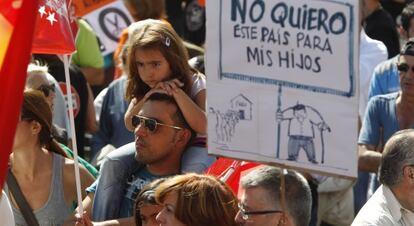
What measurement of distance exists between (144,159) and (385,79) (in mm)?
2642

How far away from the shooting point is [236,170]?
251 inches

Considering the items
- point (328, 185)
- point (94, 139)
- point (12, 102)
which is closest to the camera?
point (12, 102)

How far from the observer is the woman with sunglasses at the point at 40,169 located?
6.80 meters

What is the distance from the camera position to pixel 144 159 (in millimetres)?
6438

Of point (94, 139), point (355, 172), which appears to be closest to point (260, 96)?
point (355, 172)

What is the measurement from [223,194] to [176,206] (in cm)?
20

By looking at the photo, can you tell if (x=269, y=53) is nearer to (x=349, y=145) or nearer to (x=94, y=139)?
(x=349, y=145)

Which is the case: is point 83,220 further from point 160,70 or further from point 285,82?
point 285,82

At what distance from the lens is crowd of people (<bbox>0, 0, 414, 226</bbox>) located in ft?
18.5

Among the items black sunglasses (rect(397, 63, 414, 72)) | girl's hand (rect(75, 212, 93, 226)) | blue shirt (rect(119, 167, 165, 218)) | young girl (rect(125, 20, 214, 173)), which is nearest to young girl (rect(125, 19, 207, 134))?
young girl (rect(125, 20, 214, 173))

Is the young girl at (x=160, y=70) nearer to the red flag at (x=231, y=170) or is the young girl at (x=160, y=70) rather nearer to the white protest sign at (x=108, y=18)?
the red flag at (x=231, y=170)

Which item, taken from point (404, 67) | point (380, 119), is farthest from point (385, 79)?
point (404, 67)

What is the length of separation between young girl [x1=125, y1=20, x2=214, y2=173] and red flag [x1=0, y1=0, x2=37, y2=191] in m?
2.00

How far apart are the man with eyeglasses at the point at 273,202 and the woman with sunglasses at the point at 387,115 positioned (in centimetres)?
225
